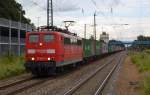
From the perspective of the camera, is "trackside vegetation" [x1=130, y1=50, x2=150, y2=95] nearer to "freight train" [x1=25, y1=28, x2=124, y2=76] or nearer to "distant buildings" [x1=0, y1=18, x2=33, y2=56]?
"freight train" [x1=25, y1=28, x2=124, y2=76]

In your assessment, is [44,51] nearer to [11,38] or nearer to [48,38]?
[48,38]

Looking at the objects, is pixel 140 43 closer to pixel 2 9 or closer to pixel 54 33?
pixel 2 9

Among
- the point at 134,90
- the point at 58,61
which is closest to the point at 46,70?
the point at 58,61

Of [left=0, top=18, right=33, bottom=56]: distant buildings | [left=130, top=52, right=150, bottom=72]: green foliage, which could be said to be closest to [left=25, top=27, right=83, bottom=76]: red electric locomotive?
[left=130, top=52, right=150, bottom=72]: green foliage

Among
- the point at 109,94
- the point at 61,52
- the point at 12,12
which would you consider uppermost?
the point at 12,12

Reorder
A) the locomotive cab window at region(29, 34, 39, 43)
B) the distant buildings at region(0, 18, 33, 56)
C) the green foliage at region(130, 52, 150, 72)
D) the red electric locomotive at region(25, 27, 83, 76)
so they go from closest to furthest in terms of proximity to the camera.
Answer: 1. the red electric locomotive at region(25, 27, 83, 76)
2. the locomotive cab window at region(29, 34, 39, 43)
3. the green foliage at region(130, 52, 150, 72)
4. the distant buildings at region(0, 18, 33, 56)

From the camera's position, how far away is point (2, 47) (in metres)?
65.3

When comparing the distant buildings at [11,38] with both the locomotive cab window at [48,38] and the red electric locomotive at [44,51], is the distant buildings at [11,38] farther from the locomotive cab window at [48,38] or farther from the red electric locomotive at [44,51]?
the locomotive cab window at [48,38]

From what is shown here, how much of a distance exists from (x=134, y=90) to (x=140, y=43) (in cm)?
12788

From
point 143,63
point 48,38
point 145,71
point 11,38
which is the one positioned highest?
point 11,38

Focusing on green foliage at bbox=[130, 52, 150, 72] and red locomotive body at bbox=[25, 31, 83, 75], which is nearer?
red locomotive body at bbox=[25, 31, 83, 75]

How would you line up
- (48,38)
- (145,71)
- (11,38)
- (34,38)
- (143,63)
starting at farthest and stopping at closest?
(11,38) < (143,63) < (145,71) < (34,38) < (48,38)

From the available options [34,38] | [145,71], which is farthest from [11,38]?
[34,38]

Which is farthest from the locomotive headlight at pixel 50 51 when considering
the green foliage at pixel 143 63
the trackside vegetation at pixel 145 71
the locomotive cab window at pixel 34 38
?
the green foliage at pixel 143 63
